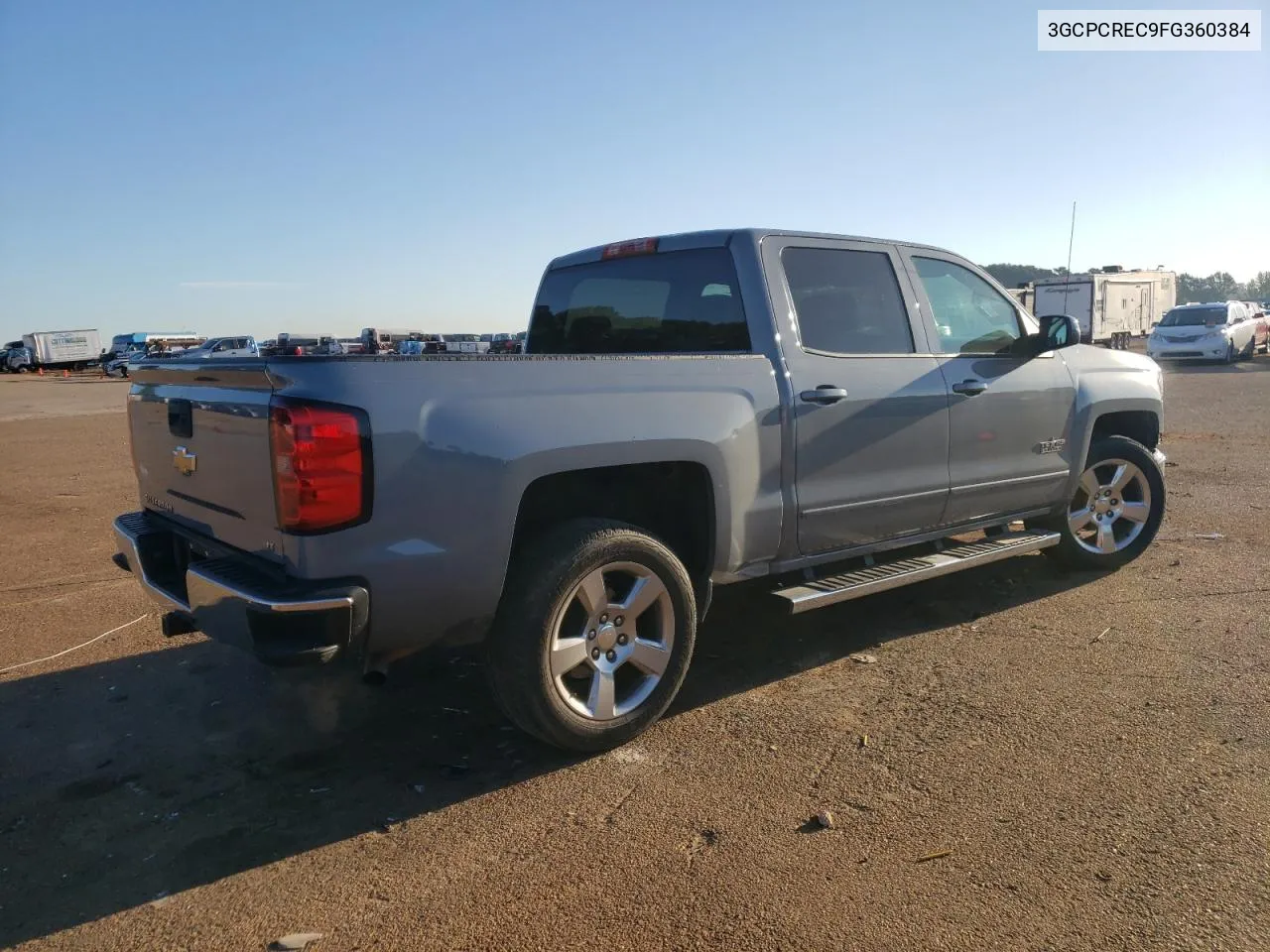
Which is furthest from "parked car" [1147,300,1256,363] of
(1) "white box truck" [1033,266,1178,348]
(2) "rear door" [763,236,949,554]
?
(2) "rear door" [763,236,949,554]

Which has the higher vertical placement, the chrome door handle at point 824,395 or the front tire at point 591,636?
the chrome door handle at point 824,395

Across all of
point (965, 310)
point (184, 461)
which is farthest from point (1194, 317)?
point (184, 461)

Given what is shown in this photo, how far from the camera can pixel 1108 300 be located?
1373 inches

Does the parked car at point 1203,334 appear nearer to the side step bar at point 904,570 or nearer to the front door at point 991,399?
the front door at point 991,399

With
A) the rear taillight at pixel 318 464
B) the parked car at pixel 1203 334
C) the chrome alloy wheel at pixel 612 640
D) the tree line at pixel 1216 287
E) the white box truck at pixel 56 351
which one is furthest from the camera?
the tree line at pixel 1216 287

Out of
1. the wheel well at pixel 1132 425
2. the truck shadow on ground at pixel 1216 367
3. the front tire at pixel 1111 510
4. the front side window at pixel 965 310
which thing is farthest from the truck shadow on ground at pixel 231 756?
the truck shadow on ground at pixel 1216 367

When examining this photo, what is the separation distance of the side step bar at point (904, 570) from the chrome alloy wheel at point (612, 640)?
669mm

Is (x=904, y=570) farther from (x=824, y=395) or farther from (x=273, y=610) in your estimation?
(x=273, y=610)

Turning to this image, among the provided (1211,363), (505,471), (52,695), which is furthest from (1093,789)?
(1211,363)

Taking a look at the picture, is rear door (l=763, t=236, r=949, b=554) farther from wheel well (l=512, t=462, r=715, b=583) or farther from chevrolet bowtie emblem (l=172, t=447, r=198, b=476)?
chevrolet bowtie emblem (l=172, t=447, r=198, b=476)

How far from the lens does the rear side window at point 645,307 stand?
14.1 feet

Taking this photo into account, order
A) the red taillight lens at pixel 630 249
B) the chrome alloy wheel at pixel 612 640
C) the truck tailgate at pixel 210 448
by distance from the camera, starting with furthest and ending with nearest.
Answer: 1. the red taillight lens at pixel 630 249
2. the chrome alloy wheel at pixel 612 640
3. the truck tailgate at pixel 210 448

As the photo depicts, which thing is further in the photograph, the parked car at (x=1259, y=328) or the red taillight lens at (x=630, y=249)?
the parked car at (x=1259, y=328)

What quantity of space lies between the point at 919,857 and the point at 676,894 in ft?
2.47
